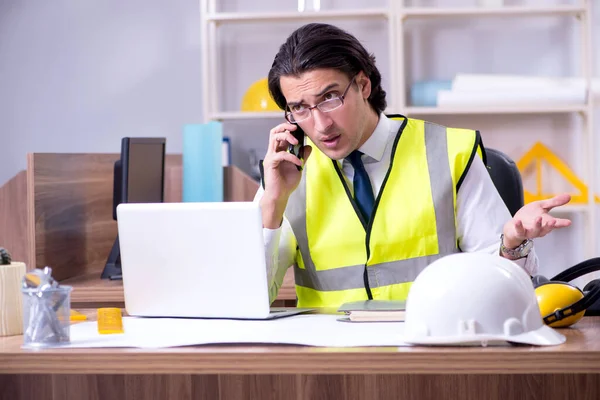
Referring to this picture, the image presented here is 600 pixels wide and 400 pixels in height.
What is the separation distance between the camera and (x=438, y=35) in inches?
172

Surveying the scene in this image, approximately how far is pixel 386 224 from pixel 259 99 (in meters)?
2.10

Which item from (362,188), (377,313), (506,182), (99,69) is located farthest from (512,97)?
(377,313)

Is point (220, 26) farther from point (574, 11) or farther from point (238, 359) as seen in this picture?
point (238, 359)

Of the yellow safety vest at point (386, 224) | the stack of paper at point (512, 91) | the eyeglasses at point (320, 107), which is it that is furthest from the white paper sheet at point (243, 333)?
the stack of paper at point (512, 91)

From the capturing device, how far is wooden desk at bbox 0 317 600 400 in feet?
4.29

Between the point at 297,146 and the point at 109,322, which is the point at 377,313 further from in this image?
the point at 297,146

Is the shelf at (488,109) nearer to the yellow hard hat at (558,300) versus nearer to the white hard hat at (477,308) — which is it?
the yellow hard hat at (558,300)

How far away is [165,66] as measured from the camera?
4.43 m

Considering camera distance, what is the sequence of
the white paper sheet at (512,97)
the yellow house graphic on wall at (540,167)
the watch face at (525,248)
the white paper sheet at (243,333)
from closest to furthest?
the white paper sheet at (243,333) → the watch face at (525,248) → the white paper sheet at (512,97) → the yellow house graphic on wall at (540,167)

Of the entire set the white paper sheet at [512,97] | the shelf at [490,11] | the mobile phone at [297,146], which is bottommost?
the mobile phone at [297,146]

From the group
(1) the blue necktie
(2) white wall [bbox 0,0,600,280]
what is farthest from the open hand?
(2) white wall [bbox 0,0,600,280]

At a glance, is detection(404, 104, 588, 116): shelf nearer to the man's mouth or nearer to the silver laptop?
the man's mouth

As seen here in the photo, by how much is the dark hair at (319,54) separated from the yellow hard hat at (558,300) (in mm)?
817

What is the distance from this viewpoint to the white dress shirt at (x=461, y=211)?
2166 mm
